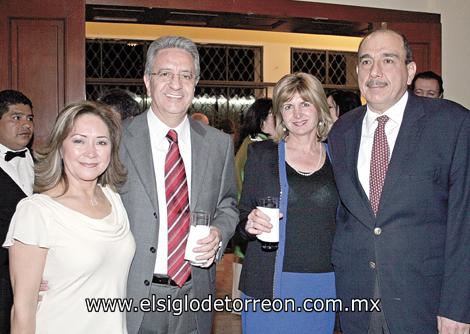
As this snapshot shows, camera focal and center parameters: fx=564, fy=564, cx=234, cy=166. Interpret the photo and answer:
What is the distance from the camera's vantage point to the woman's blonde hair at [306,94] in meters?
2.80

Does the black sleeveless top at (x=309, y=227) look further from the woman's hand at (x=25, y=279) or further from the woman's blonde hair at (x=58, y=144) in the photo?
the woman's hand at (x=25, y=279)

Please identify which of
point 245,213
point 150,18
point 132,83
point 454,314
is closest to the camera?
point 454,314

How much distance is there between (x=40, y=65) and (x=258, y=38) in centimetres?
561

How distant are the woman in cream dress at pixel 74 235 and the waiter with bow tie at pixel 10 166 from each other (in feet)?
4.50

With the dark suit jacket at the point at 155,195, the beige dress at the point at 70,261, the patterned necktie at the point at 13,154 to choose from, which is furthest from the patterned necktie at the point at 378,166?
the patterned necktie at the point at 13,154

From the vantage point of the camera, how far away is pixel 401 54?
250cm

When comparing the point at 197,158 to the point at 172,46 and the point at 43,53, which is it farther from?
the point at 43,53

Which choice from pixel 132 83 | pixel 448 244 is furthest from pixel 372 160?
pixel 132 83

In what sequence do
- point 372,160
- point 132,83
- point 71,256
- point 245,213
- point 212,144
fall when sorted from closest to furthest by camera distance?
point 71,256
point 372,160
point 212,144
point 245,213
point 132,83

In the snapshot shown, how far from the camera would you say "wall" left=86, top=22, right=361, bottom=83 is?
9.12 meters

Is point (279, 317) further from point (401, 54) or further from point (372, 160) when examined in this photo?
point (401, 54)

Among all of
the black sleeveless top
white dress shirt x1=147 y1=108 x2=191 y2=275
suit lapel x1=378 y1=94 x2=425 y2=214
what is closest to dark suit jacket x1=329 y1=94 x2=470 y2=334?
suit lapel x1=378 y1=94 x2=425 y2=214

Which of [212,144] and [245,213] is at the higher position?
[212,144]

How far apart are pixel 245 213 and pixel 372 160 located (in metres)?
0.72
